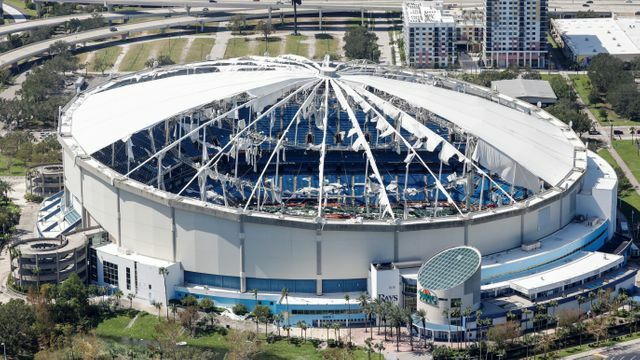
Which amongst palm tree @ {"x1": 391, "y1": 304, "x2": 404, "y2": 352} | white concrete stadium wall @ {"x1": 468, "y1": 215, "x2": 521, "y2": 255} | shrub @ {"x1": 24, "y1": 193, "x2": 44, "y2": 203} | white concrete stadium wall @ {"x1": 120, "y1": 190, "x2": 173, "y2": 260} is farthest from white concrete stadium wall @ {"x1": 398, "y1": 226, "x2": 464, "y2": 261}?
shrub @ {"x1": 24, "y1": 193, "x2": 44, "y2": 203}

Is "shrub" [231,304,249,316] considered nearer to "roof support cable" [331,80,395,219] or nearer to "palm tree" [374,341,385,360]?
"palm tree" [374,341,385,360]

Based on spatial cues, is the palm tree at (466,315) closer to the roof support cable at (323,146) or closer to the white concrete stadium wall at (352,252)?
the white concrete stadium wall at (352,252)

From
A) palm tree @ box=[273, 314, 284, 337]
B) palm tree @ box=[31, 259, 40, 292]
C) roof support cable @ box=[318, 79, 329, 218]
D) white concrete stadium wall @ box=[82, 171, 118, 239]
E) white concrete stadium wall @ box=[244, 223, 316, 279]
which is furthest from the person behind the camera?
Result: white concrete stadium wall @ box=[82, 171, 118, 239]

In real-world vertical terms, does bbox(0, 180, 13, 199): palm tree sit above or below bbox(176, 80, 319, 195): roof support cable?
below

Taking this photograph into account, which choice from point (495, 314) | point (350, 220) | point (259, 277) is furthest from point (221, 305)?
point (495, 314)

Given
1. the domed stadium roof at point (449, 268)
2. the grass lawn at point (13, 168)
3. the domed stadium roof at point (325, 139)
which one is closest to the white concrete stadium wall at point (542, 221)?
the domed stadium roof at point (325, 139)

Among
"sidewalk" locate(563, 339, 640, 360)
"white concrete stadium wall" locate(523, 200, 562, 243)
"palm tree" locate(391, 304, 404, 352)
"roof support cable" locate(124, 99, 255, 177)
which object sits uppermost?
"roof support cable" locate(124, 99, 255, 177)
